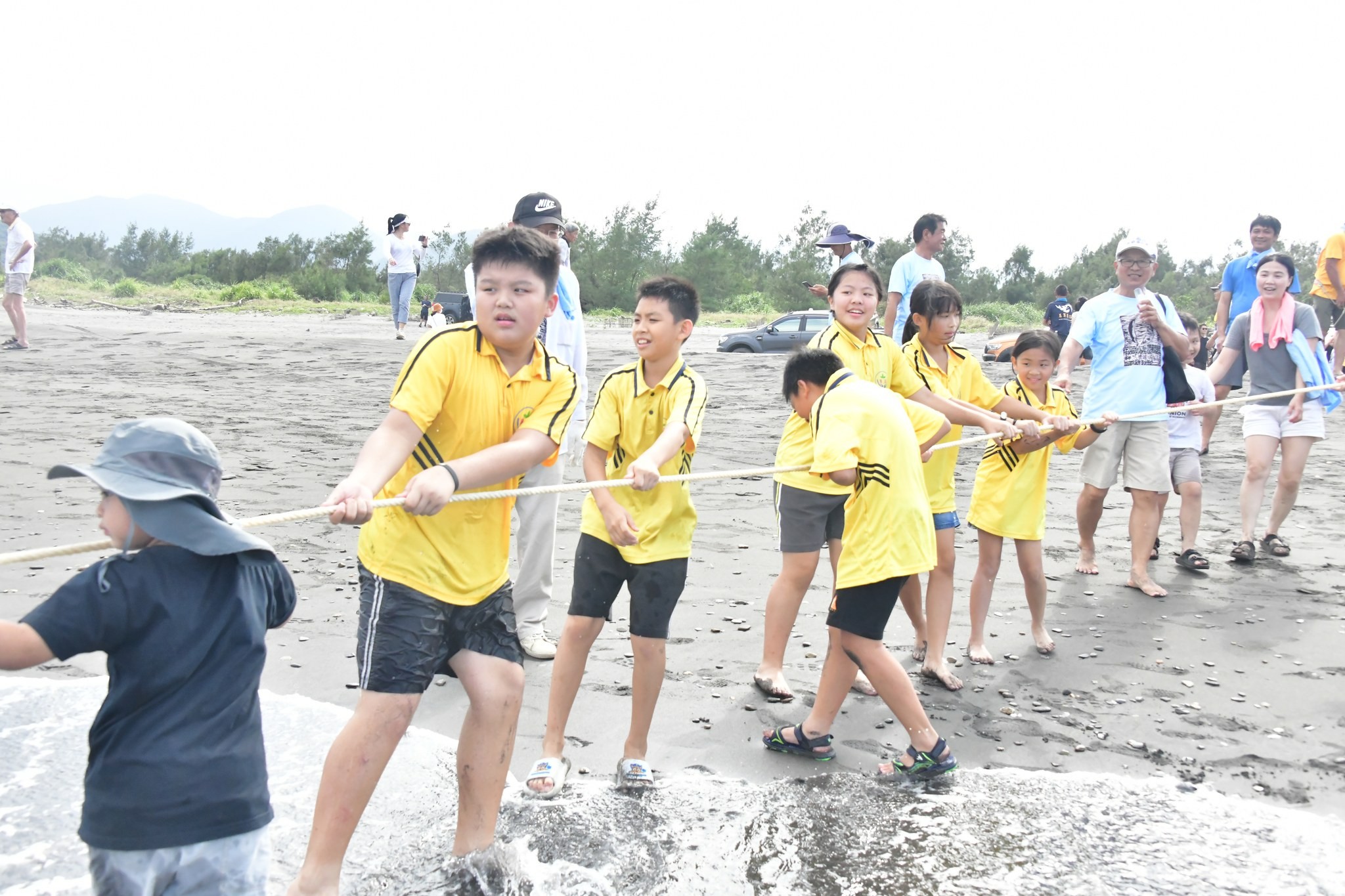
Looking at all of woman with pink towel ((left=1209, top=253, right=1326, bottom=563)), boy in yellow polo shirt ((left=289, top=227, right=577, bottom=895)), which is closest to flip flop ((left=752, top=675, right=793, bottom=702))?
boy in yellow polo shirt ((left=289, top=227, right=577, bottom=895))

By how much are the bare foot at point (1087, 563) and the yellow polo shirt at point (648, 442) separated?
12.7 feet

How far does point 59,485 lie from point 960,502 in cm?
705

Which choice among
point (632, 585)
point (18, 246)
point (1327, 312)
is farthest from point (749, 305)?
point (632, 585)

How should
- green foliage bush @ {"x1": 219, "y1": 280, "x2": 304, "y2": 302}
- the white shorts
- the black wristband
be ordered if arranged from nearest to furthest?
the black wristband
the white shorts
green foliage bush @ {"x1": 219, "y1": 280, "x2": 304, "y2": 302}

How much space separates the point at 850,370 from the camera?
483cm

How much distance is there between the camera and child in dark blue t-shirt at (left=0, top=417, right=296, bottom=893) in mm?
2092

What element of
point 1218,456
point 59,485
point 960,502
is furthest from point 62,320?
point 1218,456

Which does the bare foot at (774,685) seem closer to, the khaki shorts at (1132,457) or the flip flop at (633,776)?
the flip flop at (633,776)

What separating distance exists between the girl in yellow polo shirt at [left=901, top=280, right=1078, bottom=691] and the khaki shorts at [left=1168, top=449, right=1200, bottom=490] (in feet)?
7.52

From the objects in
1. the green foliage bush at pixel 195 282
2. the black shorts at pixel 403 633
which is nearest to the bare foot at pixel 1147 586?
→ the black shorts at pixel 403 633

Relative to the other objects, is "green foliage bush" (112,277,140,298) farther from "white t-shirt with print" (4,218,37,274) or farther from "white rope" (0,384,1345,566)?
"white rope" (0,384,1345,566)

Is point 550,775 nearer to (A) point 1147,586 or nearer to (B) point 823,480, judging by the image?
(B) point 823,480

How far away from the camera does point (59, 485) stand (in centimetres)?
752

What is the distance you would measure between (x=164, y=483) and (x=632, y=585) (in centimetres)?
196
